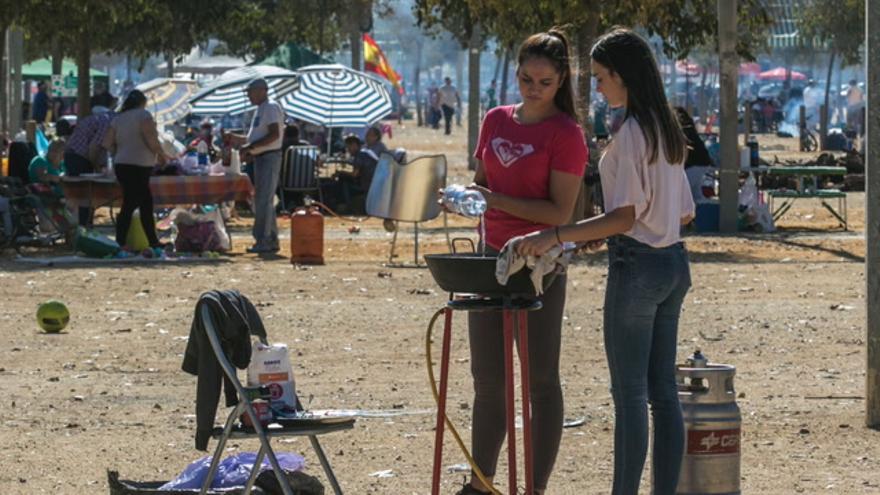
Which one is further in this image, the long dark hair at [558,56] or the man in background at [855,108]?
the man in background at [855,108]

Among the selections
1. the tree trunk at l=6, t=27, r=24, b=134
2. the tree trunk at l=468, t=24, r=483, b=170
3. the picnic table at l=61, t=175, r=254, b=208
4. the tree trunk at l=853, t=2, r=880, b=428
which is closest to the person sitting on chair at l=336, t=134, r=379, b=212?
the picnic table at l=61, t=175, r=254, b=208

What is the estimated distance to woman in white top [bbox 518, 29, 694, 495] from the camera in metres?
6.41

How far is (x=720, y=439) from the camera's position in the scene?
7.12 meters

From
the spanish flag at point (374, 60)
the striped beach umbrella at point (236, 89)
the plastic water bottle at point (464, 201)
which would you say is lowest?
the plastic water bottle at point (464, 201)

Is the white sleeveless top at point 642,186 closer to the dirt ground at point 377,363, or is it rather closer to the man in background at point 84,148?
the dirt ground at point 377,363

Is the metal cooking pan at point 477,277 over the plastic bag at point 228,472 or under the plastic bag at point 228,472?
over

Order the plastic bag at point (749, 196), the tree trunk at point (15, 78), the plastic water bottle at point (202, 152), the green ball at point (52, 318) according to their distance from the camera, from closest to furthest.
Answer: the green ball at point (52, 318), the plastic water bottle at point (202, 152), the plastic bag at point (749, 196), the tree trunk at point (15, 78)

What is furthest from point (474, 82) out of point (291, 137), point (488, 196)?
point (488, 196)

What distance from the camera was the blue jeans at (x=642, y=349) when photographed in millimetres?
6520

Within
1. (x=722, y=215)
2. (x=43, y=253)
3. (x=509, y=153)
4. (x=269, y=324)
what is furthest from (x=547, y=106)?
(x=722, y=215)

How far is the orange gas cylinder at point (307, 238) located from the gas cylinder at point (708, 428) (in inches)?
446

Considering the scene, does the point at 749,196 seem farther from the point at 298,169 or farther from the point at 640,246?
the point at 640,246

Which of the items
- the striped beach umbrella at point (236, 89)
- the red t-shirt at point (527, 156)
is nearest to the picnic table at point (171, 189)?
the striped beach umbrella at point (236, 89)

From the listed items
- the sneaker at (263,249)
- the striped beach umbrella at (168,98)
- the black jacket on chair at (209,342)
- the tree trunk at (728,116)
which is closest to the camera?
the black jacket on chair at (209,342)
